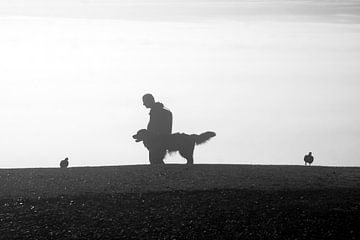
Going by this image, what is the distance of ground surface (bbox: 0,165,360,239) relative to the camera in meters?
12.6

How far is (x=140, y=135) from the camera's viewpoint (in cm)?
1939

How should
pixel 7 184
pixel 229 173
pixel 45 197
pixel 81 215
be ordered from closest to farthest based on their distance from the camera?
pixel 81 215 < pixel 45 197 < pixel 7 184 < pixel 229 173

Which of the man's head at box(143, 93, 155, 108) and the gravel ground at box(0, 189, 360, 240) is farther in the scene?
the man's head at box(143, 93, 155, 108)

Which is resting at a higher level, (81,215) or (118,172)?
(118,172)

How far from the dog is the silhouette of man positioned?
0.11 m

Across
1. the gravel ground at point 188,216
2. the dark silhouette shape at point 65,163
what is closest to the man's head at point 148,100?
the dark silhouette shape at point 65,163

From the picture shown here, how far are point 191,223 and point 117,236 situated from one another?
4.71 ft

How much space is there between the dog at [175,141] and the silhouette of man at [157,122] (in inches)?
4.4

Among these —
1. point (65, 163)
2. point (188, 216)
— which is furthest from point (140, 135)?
point (188, 216)

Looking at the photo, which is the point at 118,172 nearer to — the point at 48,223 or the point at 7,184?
the point at 7,184

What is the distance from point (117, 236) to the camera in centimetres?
1238

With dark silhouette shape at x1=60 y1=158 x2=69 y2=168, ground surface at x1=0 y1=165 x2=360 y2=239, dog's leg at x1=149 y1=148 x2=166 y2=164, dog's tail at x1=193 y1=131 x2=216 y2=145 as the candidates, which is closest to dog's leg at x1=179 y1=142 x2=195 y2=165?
dog's tail at x1=193 y1=131 x2=216 y2=145

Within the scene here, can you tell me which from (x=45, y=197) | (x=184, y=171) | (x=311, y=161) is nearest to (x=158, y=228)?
(x=45, y=197)

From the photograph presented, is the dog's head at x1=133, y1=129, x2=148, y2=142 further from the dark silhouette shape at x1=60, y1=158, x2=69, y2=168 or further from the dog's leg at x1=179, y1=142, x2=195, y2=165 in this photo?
the dark silhouette shape at x1=60, y1=158, x2=69, y2=168
